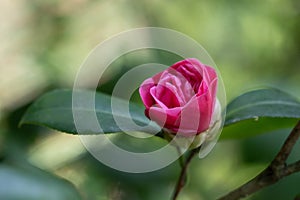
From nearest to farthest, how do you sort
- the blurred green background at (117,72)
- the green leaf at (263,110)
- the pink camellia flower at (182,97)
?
the pink camellia flower at (182,97) < the green leaf at (263,110) < the blurred green background at (117,72)

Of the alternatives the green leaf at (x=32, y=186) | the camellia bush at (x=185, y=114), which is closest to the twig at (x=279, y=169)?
the camellia bush at (x=185, y=114)

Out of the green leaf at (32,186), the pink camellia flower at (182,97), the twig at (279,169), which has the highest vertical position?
the pink camellia flower at (182,97)

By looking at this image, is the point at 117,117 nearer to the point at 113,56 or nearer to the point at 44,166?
the point at 44,166

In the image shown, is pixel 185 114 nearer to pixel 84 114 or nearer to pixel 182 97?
pixel 182 97

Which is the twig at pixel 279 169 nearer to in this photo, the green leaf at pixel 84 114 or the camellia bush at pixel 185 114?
the camellia bush at pixel 185 114

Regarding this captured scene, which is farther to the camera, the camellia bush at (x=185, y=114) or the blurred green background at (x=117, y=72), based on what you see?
the blurred green background at (x=117, y=72)

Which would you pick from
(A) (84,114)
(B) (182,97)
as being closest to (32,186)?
(A) (84,114)
